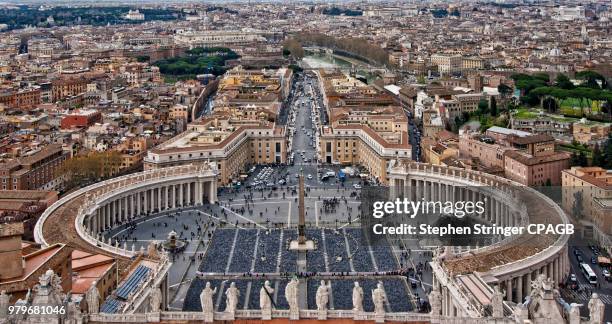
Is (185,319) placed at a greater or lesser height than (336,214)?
greater

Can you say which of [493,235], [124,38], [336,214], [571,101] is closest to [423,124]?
[571,101]

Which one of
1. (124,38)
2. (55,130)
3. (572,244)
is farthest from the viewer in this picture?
(124,38)

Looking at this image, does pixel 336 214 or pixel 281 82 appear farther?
pixel 281 82

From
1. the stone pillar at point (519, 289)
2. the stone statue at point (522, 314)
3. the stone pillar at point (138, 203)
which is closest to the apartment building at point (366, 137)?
the stone pillar at point (138, 203)

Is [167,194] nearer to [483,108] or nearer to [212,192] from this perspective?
[212,192]

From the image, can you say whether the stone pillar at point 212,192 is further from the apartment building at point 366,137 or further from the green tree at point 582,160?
the green tree at point 582,160

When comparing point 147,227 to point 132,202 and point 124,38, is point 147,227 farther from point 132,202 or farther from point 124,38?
point 124,38

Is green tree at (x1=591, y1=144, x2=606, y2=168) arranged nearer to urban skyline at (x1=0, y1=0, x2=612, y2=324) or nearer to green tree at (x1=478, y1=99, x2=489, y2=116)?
urban skyline at (x1=0, y1=0, x2=612, y2=324)
